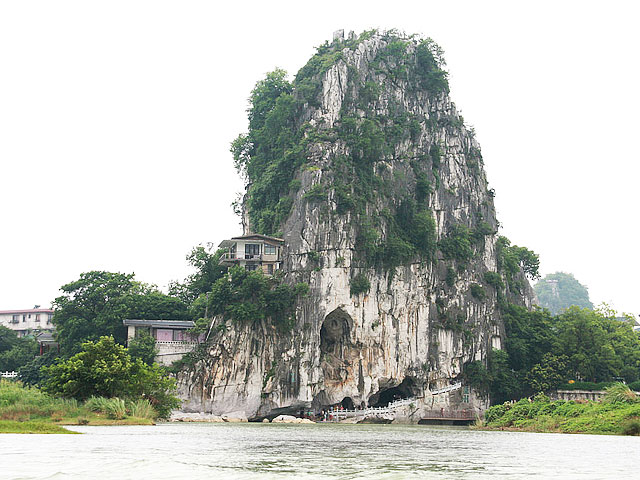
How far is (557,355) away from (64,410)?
42.7m

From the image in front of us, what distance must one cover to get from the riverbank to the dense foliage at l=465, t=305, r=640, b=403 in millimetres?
15307

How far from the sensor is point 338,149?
189 ft

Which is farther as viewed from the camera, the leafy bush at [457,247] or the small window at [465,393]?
the leafy bush at [457,247]

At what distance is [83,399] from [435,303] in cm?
3724

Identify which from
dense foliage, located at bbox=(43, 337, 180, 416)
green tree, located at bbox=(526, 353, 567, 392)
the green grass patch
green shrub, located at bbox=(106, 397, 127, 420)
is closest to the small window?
green tree, located at bbox=(526, 353, 567, 392)

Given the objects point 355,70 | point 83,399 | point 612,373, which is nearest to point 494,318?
point 612,373

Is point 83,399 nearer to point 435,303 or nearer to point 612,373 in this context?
point 435,303

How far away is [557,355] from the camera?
188ft

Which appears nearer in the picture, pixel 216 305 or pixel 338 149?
pixel 216 305

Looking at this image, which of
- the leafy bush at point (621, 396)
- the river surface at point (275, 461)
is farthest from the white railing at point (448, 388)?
the river surface at point (275, 461)

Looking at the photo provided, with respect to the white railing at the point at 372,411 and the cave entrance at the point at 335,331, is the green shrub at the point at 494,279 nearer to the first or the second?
the white railing at the point at 372,411

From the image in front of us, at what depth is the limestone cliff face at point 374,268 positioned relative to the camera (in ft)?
170

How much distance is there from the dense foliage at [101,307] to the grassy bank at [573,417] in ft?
83.4

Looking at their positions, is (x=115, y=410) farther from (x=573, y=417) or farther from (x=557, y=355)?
(x=557, y=355)
